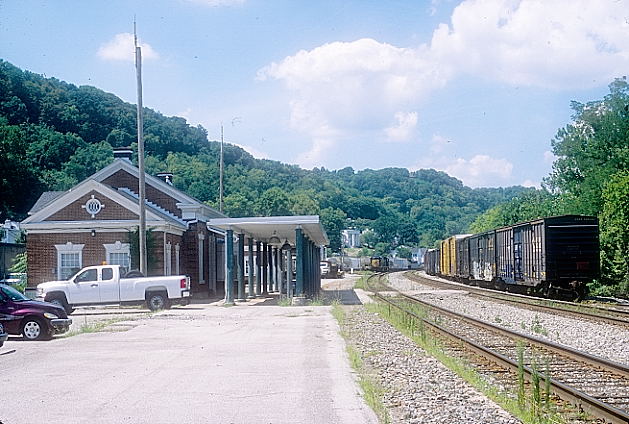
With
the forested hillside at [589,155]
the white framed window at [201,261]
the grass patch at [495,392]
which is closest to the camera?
the grass patch at [495,392]

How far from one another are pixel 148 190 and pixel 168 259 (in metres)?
5.18

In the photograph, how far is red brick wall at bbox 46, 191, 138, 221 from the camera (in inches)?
1373

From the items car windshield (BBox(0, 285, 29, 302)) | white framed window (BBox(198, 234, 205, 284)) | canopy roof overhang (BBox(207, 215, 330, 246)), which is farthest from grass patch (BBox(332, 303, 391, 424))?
white framed window (BBox(198, 234, 205, 284))

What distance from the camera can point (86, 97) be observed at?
70.9 m

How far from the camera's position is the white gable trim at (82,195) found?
34656 mm

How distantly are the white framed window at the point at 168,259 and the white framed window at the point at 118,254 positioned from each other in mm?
1624

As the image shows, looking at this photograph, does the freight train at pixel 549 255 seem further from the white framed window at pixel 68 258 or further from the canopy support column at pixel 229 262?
the white framed window at pixel 68 258

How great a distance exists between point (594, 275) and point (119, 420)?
25272 mm

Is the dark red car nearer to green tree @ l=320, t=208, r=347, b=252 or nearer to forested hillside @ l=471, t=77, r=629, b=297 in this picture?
forested hillside @ l=471, t=77, r=629, b=297

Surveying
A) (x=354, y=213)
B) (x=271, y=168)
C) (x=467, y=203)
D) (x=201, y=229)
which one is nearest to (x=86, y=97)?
(x=201, y=229)

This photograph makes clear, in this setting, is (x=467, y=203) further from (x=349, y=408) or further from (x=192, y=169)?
(x=349, y=408)

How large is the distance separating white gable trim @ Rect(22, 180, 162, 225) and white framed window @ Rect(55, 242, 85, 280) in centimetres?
156

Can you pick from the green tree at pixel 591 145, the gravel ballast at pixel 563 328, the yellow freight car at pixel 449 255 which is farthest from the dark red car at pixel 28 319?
the green tree at pixel 591 145

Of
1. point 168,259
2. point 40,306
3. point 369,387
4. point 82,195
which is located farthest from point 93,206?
point 369,387
